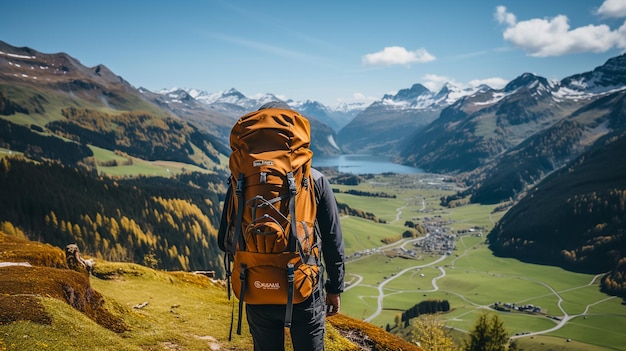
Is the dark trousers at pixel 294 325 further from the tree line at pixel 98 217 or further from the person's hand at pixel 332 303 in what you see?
the tree line at pixel 98 217

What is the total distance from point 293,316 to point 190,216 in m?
192

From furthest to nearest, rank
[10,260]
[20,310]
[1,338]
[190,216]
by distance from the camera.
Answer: [190,216] < [10,260] < [20,310] < [1,338]

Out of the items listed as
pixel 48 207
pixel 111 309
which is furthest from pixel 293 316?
pixel 48 207

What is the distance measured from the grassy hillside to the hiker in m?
7.48

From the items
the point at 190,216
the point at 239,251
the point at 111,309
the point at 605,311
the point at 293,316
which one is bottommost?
the point at 605,311

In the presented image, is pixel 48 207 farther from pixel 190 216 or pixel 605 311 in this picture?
pixel 605 311

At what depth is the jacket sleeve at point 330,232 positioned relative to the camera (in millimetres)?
8461

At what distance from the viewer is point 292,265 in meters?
7.46

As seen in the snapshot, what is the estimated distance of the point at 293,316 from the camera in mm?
7992

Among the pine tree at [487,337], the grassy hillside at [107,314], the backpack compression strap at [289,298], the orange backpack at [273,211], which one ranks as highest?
the orange backpack at [273,211]

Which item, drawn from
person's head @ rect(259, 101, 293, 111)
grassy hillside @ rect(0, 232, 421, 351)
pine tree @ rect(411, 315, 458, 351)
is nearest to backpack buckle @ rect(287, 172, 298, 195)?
person's head @ rect(259, 101, 293, 111)

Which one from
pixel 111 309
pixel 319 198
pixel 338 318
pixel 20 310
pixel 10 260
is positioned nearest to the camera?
pixel 319 198

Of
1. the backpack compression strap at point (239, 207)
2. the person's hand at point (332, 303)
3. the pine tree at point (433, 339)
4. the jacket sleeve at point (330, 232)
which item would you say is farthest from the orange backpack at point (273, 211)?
the pine tree at point (433, 339)

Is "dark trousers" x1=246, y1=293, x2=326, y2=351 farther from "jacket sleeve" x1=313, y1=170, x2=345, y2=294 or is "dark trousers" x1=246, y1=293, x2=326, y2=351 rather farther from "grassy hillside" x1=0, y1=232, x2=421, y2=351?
"grassy hillside" x1=0, y1=232, x2=421, y2=351
